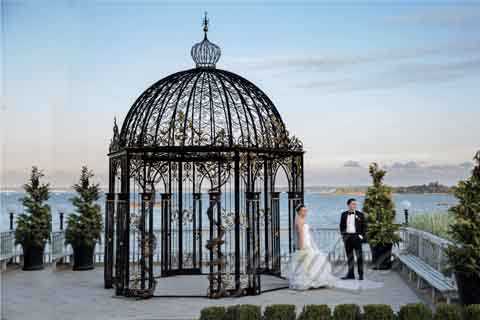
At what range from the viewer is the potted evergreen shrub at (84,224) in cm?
1093

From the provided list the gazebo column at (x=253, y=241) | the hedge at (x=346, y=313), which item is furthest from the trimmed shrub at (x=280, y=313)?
the gazebo column at (x=253, y=241)

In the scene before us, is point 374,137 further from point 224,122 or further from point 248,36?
point 224,122

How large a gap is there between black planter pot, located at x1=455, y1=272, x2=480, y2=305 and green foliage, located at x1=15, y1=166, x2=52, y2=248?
346 inches

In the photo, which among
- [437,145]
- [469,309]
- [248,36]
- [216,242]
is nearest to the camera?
[469,309]

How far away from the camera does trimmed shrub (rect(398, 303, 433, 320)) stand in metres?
5.11

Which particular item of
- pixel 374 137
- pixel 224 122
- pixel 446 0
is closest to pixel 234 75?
pixel 224 122

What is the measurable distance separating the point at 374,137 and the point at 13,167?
17.6m

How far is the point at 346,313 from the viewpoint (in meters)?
5.18

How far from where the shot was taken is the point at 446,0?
29.5 ft

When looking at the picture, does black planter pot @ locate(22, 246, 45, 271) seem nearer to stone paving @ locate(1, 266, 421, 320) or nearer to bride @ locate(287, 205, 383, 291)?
stone paving @ locate(1, 266, 421, 320)

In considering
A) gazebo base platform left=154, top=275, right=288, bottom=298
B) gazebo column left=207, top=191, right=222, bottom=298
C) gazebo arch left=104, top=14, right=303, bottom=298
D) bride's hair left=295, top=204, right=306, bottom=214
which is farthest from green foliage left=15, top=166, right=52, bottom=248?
bride's hair left=295, top=204, right=306, bottom=214

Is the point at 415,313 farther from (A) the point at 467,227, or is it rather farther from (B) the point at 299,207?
(B) the point at 299,207

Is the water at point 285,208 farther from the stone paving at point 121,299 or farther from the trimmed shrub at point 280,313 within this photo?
the trimmed shrub at point 280,313

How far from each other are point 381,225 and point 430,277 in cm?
294
